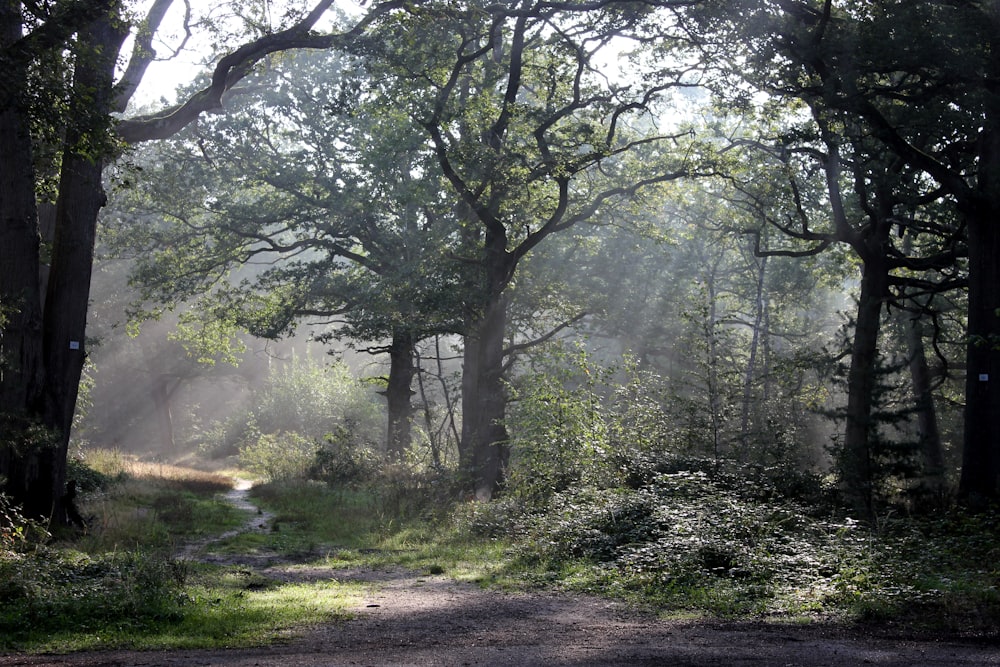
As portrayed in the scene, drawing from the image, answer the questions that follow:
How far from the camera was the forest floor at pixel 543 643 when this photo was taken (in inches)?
243

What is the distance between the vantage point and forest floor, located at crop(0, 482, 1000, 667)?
20.2 ft

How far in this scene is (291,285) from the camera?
2864 cm

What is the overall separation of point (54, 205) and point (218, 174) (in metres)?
12.2

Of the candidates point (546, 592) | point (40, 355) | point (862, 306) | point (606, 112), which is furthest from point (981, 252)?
point (40, 355)

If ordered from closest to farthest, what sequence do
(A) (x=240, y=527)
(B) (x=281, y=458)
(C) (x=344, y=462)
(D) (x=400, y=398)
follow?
(A) (x=240, y=527)
(C) (x=344, y=462)
(D) (x=400, y=398)
(B) (x=281, y=458)

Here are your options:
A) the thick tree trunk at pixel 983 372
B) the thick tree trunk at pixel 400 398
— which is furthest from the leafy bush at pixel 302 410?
the thick tree trunk at pixel 983 372

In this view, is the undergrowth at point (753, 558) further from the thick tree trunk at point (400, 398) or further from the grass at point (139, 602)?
the thick tree trunk at point (400, 398)

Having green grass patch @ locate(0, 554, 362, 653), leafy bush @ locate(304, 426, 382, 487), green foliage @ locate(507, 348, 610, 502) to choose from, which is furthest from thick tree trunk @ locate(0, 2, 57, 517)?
leafy bush @ locate(304, 426, 382, 487)

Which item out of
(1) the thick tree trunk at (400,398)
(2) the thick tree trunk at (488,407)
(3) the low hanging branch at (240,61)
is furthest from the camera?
(1) the thick tree trunk at (400,398)

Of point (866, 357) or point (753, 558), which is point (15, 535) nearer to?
point (753, 558)

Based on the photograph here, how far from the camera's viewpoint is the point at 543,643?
7.01 m

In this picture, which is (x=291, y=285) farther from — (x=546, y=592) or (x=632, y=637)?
(x=632, y=637)

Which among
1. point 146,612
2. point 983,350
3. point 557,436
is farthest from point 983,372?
point 146,612

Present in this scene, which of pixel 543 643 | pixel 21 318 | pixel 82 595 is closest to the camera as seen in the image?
pixel 543 643
